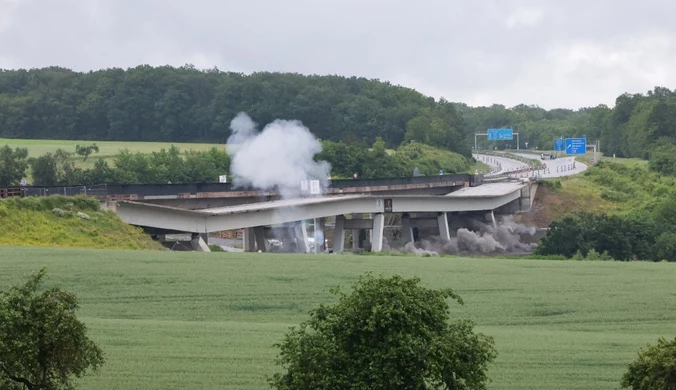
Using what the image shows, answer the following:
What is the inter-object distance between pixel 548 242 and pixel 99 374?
5777 cm

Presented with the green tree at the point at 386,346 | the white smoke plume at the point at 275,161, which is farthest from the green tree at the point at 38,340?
the white smoke plume at the point at 275,161

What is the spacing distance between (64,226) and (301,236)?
2370 cm

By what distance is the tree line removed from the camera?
316 feet

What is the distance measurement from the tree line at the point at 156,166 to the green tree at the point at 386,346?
70746 millimetres

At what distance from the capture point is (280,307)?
41.0 meters

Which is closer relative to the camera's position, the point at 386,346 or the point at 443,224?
the point at 386,346

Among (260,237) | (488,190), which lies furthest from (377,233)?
(488,190)

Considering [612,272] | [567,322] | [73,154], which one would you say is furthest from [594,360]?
[73,154]

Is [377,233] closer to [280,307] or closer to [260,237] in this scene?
[260,237]

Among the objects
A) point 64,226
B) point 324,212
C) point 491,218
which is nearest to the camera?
point 64,226

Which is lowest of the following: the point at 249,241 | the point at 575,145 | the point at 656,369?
the point at 656,369

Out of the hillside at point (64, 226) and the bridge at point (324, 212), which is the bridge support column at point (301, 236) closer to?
the bridge at point (324, 212)

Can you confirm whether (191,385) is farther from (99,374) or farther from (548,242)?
(548,242)

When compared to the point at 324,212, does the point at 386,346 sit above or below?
below
